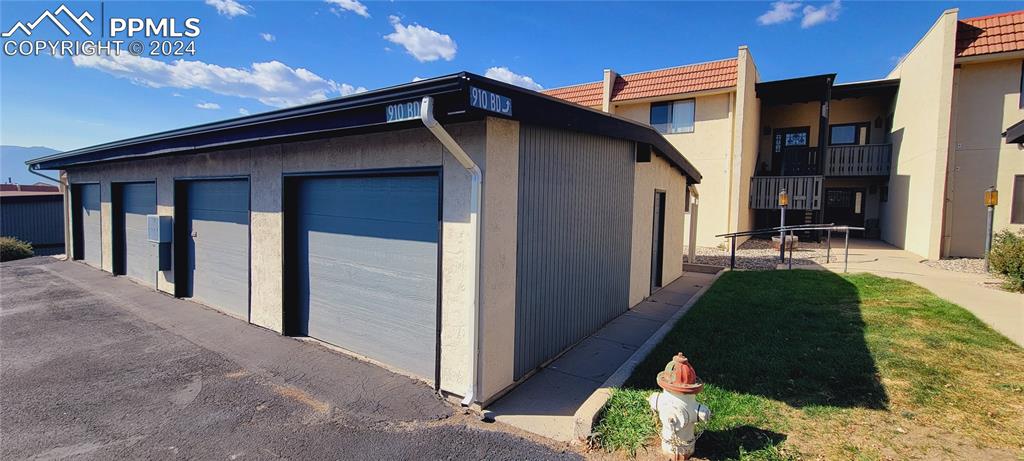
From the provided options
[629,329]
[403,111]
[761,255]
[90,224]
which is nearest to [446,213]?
[403,111]

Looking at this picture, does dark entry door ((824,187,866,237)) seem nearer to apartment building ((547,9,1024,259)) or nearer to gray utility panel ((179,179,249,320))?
apartment building ((547,9,1024,259))

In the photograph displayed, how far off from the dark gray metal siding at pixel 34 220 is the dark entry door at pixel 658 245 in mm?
24663

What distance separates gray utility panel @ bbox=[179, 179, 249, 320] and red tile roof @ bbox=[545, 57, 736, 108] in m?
14.8

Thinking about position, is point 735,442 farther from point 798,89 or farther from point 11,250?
point 11,250

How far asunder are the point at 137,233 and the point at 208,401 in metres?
7.82

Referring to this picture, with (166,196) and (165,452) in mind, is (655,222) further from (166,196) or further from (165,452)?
(166,196)

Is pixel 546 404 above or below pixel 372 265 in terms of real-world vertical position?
below

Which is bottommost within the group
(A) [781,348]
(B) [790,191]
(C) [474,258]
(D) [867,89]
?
(A) [781,348]

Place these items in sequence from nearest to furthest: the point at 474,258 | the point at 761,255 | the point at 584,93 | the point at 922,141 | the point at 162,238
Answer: the point at 474,258 < the point at 162,238 < the point at 761,255 < the point at 922,141 < the point at 584,93

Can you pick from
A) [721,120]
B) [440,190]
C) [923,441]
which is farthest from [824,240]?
[440,190]

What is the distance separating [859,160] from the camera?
57.6 feet

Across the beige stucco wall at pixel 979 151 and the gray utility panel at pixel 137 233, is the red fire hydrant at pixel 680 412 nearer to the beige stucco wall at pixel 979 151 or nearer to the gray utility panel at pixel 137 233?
the gray utility panel at pixel 137 233

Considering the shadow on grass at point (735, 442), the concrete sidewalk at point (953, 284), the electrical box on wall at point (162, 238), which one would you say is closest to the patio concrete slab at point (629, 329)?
the shadow on grass at point (735, 442)

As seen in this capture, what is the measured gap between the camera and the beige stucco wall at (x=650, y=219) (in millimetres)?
7473
